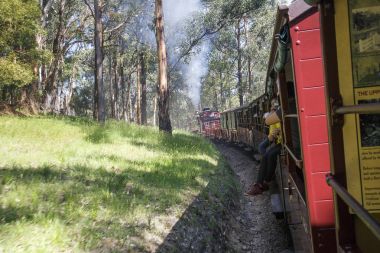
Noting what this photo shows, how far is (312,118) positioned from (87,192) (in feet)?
11.9

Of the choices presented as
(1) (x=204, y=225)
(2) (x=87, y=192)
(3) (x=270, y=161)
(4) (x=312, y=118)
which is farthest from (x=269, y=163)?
(4) (x=312, y=118)

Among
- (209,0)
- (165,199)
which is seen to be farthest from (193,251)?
(209,0)

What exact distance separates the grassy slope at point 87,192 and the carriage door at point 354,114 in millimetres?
2884

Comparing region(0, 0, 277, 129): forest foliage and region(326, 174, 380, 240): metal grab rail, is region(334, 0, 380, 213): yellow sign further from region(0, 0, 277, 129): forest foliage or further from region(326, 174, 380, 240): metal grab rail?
region(0, 0, 277, 129): forest foliage

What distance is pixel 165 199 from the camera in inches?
273

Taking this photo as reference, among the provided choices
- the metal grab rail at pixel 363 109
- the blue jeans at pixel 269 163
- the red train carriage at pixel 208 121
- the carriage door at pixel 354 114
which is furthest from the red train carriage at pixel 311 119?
the red train carriage at pixel 208 121

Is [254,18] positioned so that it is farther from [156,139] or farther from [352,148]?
[352,148]

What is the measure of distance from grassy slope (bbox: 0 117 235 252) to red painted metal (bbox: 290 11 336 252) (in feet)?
7.28

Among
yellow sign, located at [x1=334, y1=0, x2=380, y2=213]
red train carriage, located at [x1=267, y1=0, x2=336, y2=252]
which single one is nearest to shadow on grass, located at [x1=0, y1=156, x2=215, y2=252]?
red train carriage, located at [x1=267, y1=0, x2=336, y2=252]

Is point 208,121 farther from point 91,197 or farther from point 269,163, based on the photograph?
point 91,197

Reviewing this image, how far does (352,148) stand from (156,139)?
12.3 metres

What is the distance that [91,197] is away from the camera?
5.95 metres

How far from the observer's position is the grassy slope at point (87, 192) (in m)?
4.54

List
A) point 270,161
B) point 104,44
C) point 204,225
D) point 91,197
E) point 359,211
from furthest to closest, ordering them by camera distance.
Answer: point 104,44, point 270,161, point 204,225, point 91,197, point 359,211
